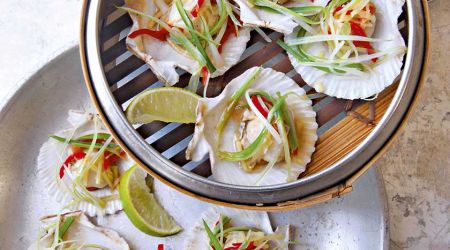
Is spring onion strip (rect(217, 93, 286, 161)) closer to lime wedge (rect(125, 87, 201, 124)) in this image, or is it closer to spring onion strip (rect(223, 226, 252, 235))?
lime wedge (rect(125, 87, 201, 124))

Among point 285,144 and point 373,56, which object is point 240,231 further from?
point 373,56

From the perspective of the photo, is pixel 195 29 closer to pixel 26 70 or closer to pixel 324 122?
pixel 324 122

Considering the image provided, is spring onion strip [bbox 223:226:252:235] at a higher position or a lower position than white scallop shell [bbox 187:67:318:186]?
lower

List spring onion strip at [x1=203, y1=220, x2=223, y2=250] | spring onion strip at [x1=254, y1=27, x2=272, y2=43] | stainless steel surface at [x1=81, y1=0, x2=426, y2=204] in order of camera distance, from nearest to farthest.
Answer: stainless steel surface at [x1=81, y1=0, x2=426, y2=204]
spring onion strip at [x1=254, y1=27, x2=272, y2=43]
spring onion strip at [x1=203, y1=220, x2=223, y2=250]

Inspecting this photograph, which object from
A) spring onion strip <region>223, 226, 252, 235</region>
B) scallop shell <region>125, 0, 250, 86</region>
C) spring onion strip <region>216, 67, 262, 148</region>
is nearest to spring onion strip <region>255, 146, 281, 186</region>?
spring onion strip <region>216, 67, 262, 148</region>

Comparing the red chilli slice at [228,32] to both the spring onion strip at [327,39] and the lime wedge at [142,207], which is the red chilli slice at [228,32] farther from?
the lime wedge at [142,207]

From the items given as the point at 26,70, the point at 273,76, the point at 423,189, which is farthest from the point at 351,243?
the point at 26,70

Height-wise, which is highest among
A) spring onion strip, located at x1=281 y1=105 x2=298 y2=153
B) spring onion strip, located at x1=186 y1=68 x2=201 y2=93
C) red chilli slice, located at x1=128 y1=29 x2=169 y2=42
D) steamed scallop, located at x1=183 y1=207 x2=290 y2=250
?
red chilli slice, located at x1=128 y1=29 x2=169 y2=42
